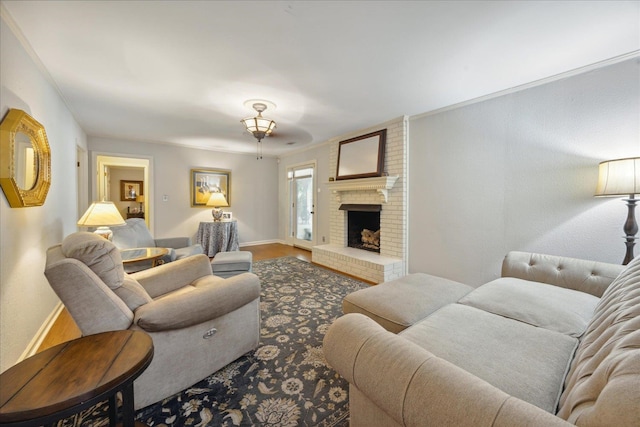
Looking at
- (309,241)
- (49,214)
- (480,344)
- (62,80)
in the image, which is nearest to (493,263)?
(480,344)

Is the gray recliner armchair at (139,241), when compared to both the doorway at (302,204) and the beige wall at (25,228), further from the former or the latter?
the doorway at (302,204)

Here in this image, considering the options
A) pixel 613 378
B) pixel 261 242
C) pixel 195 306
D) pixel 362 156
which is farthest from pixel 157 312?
pixel 261 242

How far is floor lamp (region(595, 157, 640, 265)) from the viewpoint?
1.88 metres

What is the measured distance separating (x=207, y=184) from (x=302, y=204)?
2.20 m

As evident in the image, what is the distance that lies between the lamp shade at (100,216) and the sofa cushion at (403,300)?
2.45 metres

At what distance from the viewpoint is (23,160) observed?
1.81 meters

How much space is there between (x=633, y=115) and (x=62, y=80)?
5.21 m

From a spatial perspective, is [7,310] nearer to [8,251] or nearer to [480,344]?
[8,251]

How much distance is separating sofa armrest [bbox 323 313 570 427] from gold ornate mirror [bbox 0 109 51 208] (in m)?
2.19

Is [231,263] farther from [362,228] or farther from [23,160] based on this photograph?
[362,228]

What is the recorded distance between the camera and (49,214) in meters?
2.42

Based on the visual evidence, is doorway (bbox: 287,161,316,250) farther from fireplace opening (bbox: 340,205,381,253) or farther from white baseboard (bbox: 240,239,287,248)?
fireplace opening (bbox: 340,205,381,253)

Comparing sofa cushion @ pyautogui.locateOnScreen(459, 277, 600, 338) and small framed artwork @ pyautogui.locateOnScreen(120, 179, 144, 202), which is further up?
small framed artwork @ pyautogui.locateOnScreen(120, 179, 144, 202)

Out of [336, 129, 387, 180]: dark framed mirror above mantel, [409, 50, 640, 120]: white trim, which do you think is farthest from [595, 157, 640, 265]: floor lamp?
[336, 129, 387, 180]: dark framed mirror above mantel
